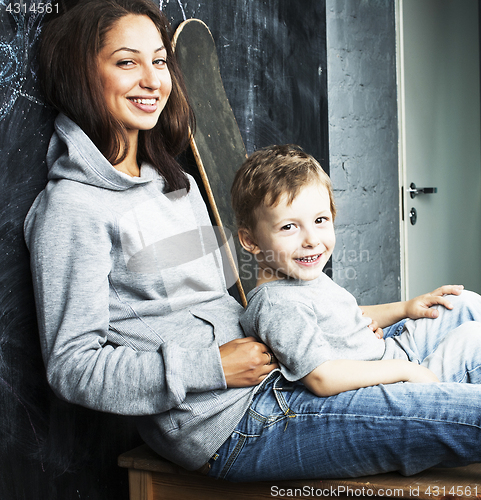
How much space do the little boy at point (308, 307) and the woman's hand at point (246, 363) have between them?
3cm

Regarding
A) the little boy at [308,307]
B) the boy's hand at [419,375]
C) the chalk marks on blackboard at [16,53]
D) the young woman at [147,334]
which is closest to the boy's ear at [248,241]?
the little boy at [308,307]

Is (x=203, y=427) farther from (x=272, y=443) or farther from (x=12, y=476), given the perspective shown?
(x=12, y=476)

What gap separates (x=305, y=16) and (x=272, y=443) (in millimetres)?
2060

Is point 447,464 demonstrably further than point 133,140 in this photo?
No

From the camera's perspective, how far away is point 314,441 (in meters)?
1.05

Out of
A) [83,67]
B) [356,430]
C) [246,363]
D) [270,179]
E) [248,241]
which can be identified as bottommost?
[356,430]

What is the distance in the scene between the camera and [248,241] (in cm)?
126

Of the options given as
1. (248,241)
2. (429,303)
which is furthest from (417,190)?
(248,241)

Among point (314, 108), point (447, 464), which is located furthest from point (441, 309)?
point (314, 108)

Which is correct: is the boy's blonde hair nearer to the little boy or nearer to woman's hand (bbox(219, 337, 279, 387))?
the little boy

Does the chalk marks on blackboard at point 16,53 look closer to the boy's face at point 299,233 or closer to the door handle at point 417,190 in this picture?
the boy's face at point 299,233

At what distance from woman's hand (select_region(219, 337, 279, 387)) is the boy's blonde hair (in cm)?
29

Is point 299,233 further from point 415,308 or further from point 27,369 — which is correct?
point 27,369

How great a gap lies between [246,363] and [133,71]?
28.1 inches
